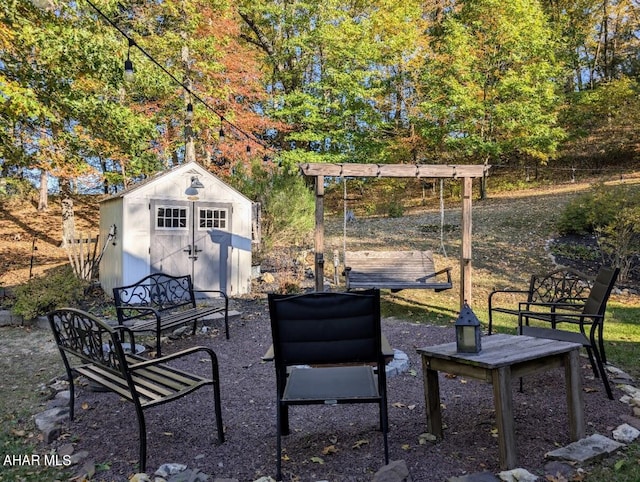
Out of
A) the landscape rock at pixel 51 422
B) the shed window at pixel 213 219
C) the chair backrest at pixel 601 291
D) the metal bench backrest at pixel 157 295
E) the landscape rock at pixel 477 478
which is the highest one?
the shed window at pixel 213 219

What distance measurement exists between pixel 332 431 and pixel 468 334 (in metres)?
1.08

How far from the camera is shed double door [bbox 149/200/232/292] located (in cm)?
757

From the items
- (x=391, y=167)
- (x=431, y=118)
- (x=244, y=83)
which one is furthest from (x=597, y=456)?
(x=431, y=118)

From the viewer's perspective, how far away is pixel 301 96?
1625 centimetres

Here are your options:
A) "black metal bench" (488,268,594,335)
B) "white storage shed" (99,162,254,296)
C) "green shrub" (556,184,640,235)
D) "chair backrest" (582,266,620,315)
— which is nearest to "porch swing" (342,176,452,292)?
"black metal bench" (488,268,594,335)

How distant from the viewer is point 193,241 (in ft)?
25.7

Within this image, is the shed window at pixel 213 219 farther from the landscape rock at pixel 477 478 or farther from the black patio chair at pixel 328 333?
the landscape rock at pixel 477 478

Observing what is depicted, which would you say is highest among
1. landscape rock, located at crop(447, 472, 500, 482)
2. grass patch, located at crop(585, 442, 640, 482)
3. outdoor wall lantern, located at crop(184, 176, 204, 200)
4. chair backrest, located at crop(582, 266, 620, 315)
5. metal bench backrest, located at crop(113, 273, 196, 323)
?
outdoor wall lantern, located at crop(184, 176, 204, 200)

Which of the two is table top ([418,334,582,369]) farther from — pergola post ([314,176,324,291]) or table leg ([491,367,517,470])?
pergola post ([314,176,324,291])

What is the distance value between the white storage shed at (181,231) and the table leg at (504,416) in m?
6.04

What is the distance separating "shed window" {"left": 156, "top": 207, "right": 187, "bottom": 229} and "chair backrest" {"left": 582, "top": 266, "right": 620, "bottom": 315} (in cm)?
618

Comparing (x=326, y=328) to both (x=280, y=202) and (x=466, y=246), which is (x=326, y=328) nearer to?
(x=466, y=246)

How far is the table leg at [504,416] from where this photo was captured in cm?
229

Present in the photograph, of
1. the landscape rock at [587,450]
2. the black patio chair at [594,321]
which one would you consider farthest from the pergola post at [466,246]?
the landscape rock at [587,450]
